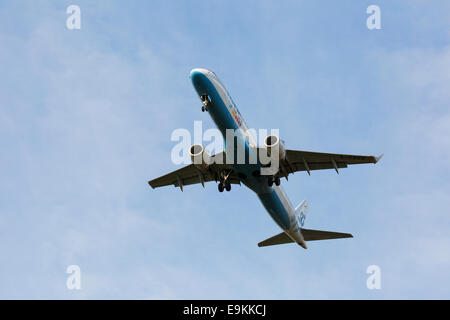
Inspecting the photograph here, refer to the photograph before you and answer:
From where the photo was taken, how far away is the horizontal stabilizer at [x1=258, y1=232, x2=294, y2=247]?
168ft

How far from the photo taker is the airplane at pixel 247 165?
123 feet

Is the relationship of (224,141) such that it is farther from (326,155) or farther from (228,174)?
(326,155)

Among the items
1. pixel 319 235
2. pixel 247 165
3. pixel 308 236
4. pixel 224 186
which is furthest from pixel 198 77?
pixel 319 235

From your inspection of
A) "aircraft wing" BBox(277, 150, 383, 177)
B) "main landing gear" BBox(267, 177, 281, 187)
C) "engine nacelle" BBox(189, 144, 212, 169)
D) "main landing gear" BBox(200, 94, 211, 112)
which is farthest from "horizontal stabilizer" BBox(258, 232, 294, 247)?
"main landing gear" BBox(200, 94, 211, 112)

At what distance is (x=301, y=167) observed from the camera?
142 feet

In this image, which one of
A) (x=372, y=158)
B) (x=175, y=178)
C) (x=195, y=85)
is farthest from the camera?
(x=175, y=178)

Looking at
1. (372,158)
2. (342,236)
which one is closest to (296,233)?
(342,236)

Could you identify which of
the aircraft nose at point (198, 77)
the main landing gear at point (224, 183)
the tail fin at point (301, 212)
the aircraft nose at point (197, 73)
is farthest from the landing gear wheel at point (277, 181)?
the aircraft nose at point (197, 73)

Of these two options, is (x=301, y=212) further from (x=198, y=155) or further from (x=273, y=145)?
(x=198, y=155)

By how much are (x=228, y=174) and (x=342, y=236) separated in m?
13.1

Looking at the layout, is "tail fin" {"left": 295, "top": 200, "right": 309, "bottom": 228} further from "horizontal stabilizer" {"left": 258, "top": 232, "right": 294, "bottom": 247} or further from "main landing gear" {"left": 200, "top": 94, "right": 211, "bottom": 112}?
"main landing gear" {"left": 200, "top": 94, "right": 211, "bottom": 112}

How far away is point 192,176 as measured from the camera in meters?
47.5

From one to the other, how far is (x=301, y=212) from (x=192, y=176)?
11291 millimetres
